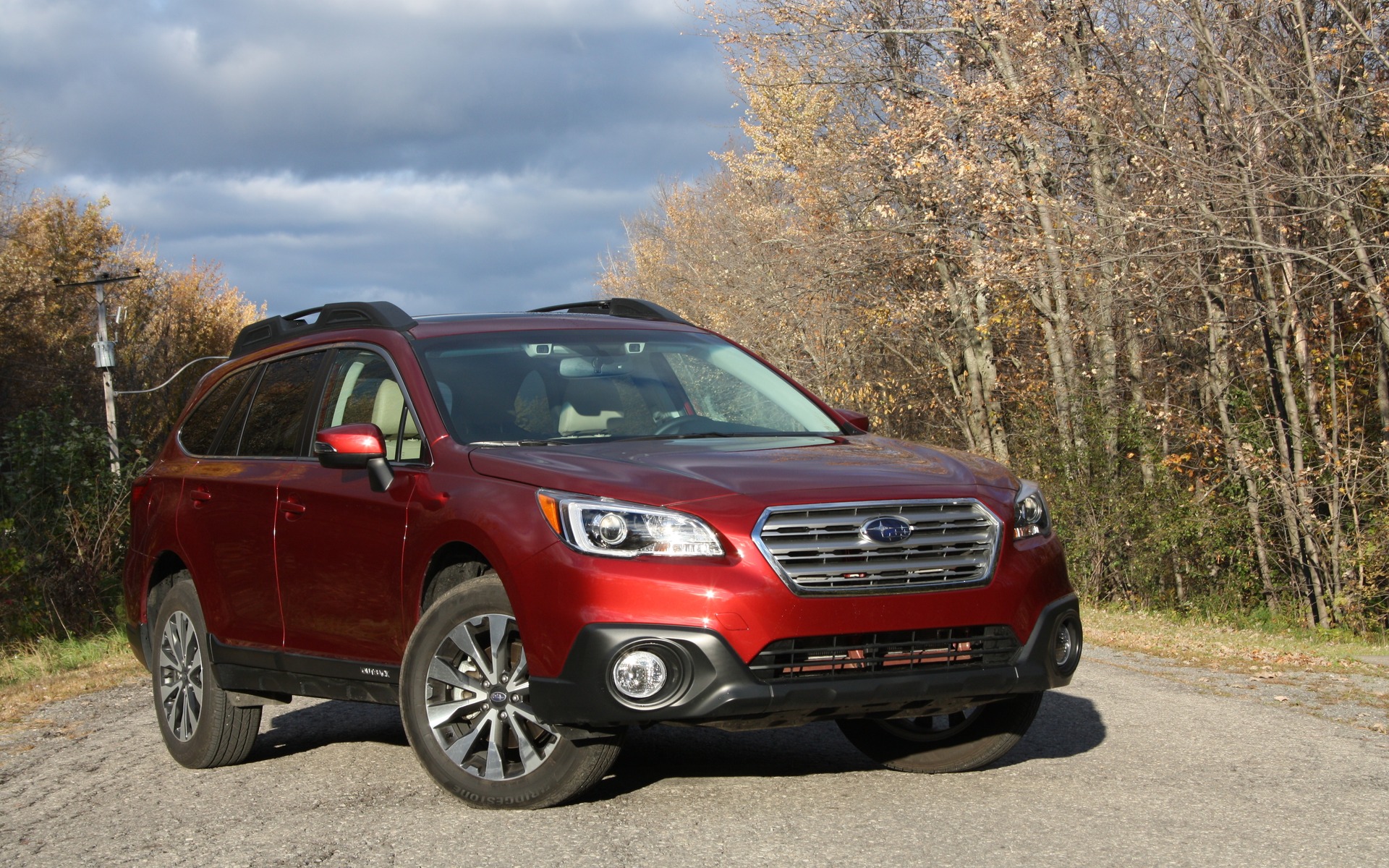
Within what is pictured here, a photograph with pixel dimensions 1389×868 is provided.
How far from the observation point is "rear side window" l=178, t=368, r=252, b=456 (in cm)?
725

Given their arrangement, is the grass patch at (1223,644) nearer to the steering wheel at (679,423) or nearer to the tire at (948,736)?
the tire at (948,736)

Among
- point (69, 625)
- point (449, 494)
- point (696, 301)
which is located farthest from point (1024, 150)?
point (696, 301)

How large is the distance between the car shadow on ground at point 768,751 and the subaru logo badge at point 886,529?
1.45 m

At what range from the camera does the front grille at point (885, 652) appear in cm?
473

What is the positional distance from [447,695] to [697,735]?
6.96 ft

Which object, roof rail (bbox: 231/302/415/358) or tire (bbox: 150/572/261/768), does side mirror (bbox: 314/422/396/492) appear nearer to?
roof rail (bbox: 231/302/415/358)

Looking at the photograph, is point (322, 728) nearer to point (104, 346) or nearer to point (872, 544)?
point (872, 544)

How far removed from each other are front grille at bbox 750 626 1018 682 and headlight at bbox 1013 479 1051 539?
407 mm

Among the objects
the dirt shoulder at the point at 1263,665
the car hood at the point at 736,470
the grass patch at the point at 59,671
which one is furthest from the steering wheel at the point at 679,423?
the grass patch at the point at 59,671

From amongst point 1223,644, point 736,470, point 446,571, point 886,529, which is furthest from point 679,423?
point 1223,644

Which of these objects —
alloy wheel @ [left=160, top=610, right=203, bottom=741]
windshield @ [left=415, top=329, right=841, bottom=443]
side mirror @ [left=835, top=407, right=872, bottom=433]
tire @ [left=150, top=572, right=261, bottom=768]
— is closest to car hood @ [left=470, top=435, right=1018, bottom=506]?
windshield @ [left=415, top=329, right=841, bottom=443]

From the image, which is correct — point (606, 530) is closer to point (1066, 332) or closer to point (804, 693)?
point (804, 693)

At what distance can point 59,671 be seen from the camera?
12.3 metres

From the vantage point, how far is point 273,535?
626 centimetres
